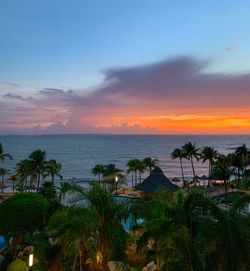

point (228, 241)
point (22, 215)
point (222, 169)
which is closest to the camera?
point (228, 241)

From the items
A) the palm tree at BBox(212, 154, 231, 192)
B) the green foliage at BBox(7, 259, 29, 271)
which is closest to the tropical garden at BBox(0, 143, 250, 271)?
the green foliage at BBox(7, 259, 29, 271)

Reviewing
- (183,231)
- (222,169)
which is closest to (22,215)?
(183,231)

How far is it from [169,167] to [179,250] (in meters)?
148

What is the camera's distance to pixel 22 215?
22.1 metres

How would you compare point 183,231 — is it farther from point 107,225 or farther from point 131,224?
point 131,224

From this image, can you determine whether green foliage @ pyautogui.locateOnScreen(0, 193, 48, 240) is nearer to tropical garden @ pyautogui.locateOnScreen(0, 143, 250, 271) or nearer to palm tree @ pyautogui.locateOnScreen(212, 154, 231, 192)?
tropical garden @ pyautogui.locateOnScreen(0, 143, 250, 271)

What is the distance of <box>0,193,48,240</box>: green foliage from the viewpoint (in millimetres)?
21922

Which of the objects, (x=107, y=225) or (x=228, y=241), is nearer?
(x=228, y=241)

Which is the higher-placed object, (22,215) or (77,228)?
(77,228)

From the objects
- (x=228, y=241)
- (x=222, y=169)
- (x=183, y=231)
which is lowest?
(x=222, y=169)

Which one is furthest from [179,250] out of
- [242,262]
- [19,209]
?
[19,209]

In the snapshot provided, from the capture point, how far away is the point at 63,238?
1488 cm

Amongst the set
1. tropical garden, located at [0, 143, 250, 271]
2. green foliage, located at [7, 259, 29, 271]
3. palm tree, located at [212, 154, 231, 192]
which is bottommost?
green foliage, located at [7, 259, 29, 271]

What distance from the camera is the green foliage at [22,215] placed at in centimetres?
2192
